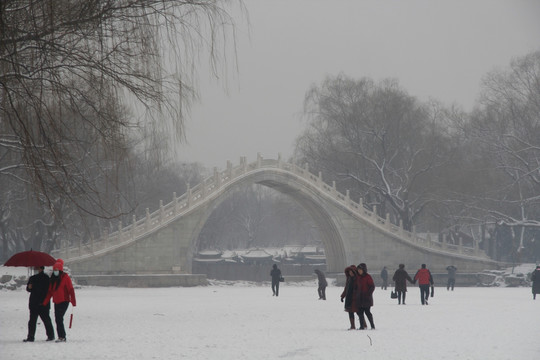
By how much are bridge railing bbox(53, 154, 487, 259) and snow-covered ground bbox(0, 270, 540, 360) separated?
18569 millimetres

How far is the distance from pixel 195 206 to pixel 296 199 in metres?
9.30

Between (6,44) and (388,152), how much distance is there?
4623 cm

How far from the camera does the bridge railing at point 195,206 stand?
133 feet

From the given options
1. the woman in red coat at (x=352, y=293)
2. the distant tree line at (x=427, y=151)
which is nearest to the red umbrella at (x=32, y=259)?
the woman in red coat at (x=352, y=293)

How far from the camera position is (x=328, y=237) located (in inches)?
2053

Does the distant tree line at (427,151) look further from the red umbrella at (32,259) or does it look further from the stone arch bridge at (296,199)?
the red umbrella at (32,259)

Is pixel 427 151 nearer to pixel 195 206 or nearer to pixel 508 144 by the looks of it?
pixel 508 144

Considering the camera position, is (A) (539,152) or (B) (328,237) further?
(B) (328,237)

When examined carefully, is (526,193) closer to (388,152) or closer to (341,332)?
(388,152)

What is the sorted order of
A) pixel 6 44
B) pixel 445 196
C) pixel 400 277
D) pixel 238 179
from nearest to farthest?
pixel 6 44 < pixel 400 277 < pixel 238 179 < pixel 445 196

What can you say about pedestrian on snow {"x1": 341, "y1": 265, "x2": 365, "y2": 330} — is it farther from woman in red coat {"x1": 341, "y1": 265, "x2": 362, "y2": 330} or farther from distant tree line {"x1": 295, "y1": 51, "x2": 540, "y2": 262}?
distant tree line {"x1": 295, "y1": 51, "x2": 540, "y2": 262}

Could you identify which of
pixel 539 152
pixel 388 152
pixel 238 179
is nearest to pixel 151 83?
pixel 238 179

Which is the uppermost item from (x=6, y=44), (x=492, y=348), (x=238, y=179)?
(x=238, y=179)

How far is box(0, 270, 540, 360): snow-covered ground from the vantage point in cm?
1153
